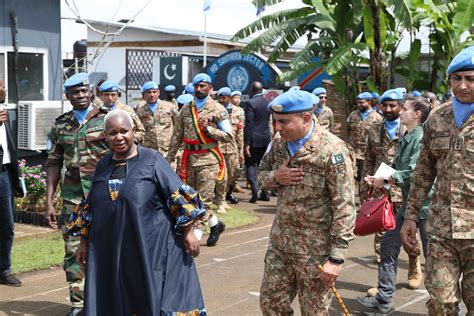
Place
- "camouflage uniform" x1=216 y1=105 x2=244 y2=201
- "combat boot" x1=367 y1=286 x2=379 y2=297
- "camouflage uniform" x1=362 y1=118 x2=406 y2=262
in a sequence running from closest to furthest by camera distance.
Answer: "combat boot" x1=367 y1=286 x2=379 y2=297
"camouflage uniform" x1=362 y1=118 x2=406 y2=262
"camouflage uniform" x1=216 y1=105 x2=244 y2=201

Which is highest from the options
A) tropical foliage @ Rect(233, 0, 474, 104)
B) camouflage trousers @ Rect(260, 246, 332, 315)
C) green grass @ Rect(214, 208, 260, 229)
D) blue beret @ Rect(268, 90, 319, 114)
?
tropical foliage @ Rect(233, 0, 474, 104)

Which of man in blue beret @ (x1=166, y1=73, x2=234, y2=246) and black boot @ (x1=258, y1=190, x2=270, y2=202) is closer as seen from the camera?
man in blue beret @ (x1=166, y1=73, x2=234, y2=246)

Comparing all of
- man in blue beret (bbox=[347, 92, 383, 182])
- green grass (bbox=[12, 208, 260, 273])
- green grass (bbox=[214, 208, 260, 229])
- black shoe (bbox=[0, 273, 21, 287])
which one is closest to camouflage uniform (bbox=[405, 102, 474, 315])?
black shoe (bbox=[0, 273, 21, 287])

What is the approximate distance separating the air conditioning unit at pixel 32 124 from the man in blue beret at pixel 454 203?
8419mm

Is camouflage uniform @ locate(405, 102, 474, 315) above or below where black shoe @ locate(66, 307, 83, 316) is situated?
A: above

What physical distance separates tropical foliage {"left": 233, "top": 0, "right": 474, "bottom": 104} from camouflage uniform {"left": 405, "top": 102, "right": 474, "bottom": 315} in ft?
29.7

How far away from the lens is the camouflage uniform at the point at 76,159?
19.8 feet

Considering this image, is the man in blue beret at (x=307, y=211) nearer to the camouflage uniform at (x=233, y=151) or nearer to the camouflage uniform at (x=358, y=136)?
the camouflage uniform at (x=233, y=151)

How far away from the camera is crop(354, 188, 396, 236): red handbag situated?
5.80 m

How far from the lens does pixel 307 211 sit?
4.49m

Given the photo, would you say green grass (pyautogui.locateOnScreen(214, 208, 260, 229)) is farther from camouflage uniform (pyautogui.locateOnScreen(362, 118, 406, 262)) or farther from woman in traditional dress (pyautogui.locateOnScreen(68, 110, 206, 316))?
woman in traditional dress (pyautogui.locateOnScreen(68, 110, 206, 316))

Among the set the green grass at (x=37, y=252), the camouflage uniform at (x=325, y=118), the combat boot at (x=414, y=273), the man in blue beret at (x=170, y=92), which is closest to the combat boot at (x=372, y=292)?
the combat boot at (x=414, y=273)

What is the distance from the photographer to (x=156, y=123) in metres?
12.9

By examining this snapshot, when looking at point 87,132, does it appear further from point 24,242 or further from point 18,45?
point 18,45
